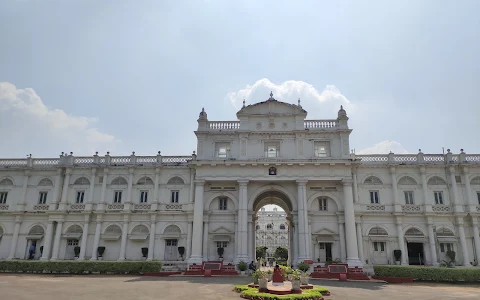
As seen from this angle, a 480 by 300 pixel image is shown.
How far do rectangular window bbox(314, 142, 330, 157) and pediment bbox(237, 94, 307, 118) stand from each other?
3600 millimetres

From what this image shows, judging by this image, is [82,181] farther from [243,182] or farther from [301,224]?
[301,224]

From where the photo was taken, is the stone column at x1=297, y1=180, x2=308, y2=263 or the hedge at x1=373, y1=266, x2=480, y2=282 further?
the stone column at x1=297, y1=180, x2=308, y2=263

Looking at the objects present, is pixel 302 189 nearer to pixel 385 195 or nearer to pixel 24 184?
pixel 385 195

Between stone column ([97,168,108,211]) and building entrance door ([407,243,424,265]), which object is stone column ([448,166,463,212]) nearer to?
building entrance door ([407,243,424,265])

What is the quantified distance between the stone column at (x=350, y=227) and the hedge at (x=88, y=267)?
17.7 meters

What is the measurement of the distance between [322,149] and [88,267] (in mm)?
25536

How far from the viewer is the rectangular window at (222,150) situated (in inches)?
1448

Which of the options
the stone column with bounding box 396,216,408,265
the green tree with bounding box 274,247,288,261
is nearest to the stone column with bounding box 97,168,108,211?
the stone column with bounding box 396,216,408,265

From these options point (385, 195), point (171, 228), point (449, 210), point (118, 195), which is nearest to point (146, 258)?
point (171, 228)

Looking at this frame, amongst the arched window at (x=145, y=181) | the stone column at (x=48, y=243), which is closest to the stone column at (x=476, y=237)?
the arched window at (x=145, y=181)

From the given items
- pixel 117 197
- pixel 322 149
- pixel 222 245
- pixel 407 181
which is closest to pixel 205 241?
pixel 222 245

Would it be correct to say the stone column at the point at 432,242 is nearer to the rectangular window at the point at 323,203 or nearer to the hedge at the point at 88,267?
the rectangular window at the point at 323,203

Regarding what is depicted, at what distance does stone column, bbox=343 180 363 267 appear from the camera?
3183 centimetres

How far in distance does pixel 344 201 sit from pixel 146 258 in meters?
21.2
